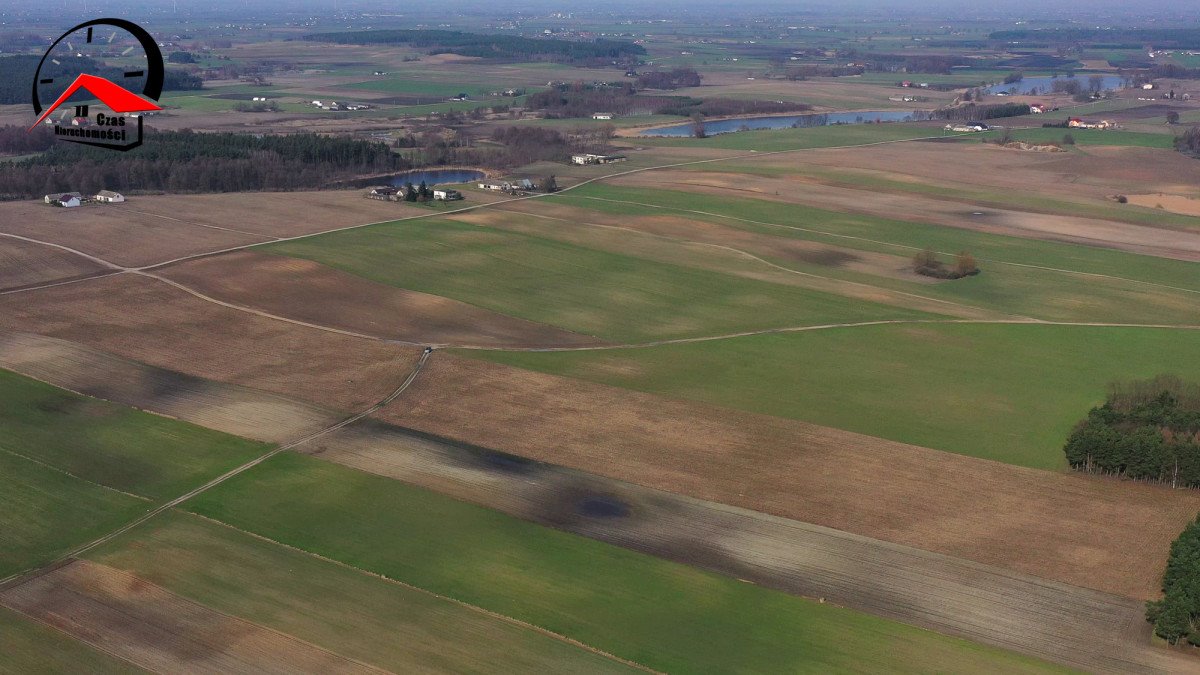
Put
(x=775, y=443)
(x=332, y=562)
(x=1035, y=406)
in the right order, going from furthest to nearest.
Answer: (x=1035, y=406) < (x=775, y=443) < (x=332, y=562)

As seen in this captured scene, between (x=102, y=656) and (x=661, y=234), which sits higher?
(x=661, y=234)

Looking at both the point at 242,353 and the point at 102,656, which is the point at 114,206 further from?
the point at 102,656

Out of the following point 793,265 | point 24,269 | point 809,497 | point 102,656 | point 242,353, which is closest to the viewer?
point 102,656

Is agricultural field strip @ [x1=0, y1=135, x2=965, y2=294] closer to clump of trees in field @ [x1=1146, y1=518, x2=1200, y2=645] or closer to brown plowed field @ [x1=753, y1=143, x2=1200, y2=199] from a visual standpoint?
brown plowed field @ [x1=753, y1=143, x2=1200, y2=199]

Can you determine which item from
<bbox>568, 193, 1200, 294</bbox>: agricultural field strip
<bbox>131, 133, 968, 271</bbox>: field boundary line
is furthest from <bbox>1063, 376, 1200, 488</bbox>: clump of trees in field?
<bbox>131, 133, 968, 271</bbox>: field boundary line

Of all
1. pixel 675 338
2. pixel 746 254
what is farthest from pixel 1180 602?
pixel 746 254

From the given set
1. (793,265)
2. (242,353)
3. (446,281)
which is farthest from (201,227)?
(793,265)

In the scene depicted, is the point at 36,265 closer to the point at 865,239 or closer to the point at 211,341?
the point at 211,341
